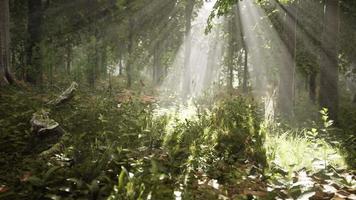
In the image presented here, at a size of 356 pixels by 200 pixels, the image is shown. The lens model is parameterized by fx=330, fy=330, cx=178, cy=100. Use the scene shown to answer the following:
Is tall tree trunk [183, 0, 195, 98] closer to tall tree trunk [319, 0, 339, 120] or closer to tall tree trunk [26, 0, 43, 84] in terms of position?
tall tree trunk [26, 0, 43, 84]

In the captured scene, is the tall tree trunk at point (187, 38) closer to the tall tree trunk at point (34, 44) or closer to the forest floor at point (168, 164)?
the tall tree trunk at point (34, 44)

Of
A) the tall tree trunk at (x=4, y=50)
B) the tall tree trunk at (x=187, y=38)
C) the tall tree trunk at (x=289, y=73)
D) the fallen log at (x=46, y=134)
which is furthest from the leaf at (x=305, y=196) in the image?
the tall tree trunk at (x=187, y=38)

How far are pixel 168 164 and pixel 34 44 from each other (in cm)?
1186

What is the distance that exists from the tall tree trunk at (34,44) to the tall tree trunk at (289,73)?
29.6 ft

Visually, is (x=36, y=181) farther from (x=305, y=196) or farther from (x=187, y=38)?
(x=187, y=38)

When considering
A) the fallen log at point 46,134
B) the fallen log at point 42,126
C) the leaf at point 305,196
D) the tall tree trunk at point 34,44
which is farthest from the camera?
the tall tree trunk at point 34,44

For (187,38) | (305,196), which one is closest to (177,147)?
(305,196)

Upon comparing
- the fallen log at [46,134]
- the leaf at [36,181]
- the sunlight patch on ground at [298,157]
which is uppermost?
the fallen log at [46,134]

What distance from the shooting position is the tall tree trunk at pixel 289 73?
10.9 m

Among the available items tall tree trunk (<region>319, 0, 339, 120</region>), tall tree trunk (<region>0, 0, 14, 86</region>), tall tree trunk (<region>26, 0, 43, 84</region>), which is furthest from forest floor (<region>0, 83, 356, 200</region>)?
tall tree trunk (<region>26, 0, 43, 84</region>)

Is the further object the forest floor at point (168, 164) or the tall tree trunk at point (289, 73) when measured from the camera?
the tall tree trunk at point (289, 73)

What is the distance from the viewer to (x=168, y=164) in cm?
471

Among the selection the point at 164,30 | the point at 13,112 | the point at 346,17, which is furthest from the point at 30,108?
the point at 164,30

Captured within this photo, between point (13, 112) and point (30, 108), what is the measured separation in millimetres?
557
